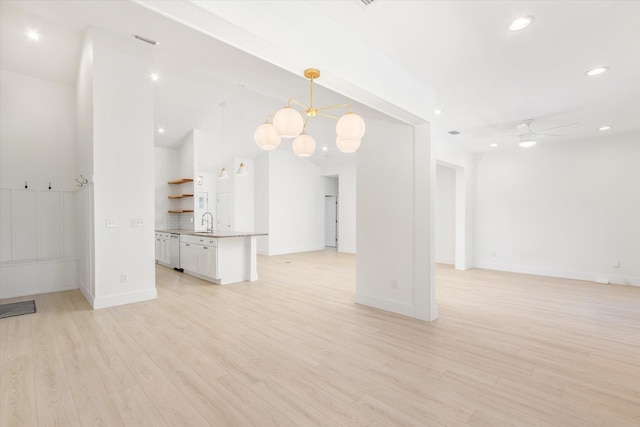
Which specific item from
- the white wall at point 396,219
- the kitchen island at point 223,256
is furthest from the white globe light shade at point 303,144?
the kitchen island at point 223,256

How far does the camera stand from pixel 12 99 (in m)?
5.06

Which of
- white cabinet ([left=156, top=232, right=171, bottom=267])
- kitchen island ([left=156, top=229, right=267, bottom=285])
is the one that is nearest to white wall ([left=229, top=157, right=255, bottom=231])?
white cabinet ([left=156, top=232, right=171, bottom=267])

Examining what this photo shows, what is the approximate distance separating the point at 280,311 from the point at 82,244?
3642 mm

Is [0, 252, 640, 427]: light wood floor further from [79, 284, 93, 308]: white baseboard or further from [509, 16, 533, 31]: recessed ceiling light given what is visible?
[509, 16, 533, 31]: recessed ceiling light

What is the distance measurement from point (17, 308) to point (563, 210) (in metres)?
10.1

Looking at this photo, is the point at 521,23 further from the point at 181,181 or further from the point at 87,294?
the point at 181,181

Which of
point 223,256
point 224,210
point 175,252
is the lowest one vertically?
point 175,252

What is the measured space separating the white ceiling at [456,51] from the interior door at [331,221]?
6652 millimetres

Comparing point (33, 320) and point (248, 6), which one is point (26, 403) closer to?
point (33, 320)

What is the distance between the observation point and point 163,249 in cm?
765

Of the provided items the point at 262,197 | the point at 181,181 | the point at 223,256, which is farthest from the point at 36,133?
the point at 262,197

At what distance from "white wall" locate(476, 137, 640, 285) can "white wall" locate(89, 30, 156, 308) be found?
7583 mm

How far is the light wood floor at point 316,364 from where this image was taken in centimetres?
200

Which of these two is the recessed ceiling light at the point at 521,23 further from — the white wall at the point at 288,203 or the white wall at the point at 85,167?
the white wall at the point at 288,203
